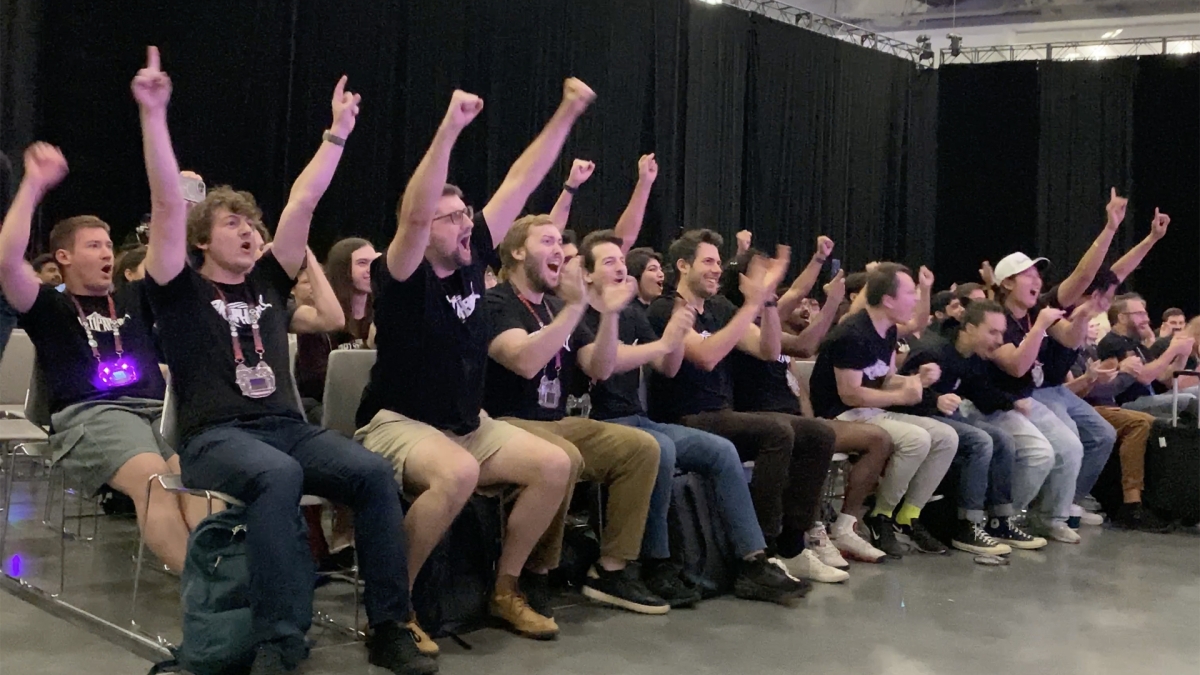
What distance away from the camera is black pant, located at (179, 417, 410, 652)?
230 centimetres

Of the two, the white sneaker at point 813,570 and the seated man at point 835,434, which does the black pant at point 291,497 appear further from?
the seated man at point 835,434

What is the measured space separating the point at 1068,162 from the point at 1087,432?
222 inches

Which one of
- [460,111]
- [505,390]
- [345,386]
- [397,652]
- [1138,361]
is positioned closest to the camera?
[397,652]

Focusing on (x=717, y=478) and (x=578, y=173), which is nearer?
(x=717, y=478)

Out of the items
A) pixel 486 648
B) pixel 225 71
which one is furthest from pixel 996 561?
pixel 225 71

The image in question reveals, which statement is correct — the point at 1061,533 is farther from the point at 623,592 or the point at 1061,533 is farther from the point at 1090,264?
the point at 623,592

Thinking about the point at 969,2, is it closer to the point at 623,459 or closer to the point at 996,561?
the point at 996,561

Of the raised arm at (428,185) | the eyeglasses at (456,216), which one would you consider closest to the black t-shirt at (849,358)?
the eyeglasses at (456,216)

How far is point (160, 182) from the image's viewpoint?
233cm

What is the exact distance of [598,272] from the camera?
342cm

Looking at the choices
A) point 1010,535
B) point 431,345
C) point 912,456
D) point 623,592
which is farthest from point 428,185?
point 1010,535

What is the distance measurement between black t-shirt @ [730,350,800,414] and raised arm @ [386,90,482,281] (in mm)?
1734

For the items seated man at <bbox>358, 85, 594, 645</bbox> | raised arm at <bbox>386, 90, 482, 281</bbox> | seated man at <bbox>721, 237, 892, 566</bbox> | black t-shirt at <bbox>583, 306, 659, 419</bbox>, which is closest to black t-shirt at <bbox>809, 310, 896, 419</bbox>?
seated man at <bbox>721, 237, 892, 566</bbox>

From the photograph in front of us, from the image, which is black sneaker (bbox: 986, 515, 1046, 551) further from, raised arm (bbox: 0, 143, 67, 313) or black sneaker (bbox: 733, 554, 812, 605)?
raised arm (bbox: 0, 143, 67, 313)
